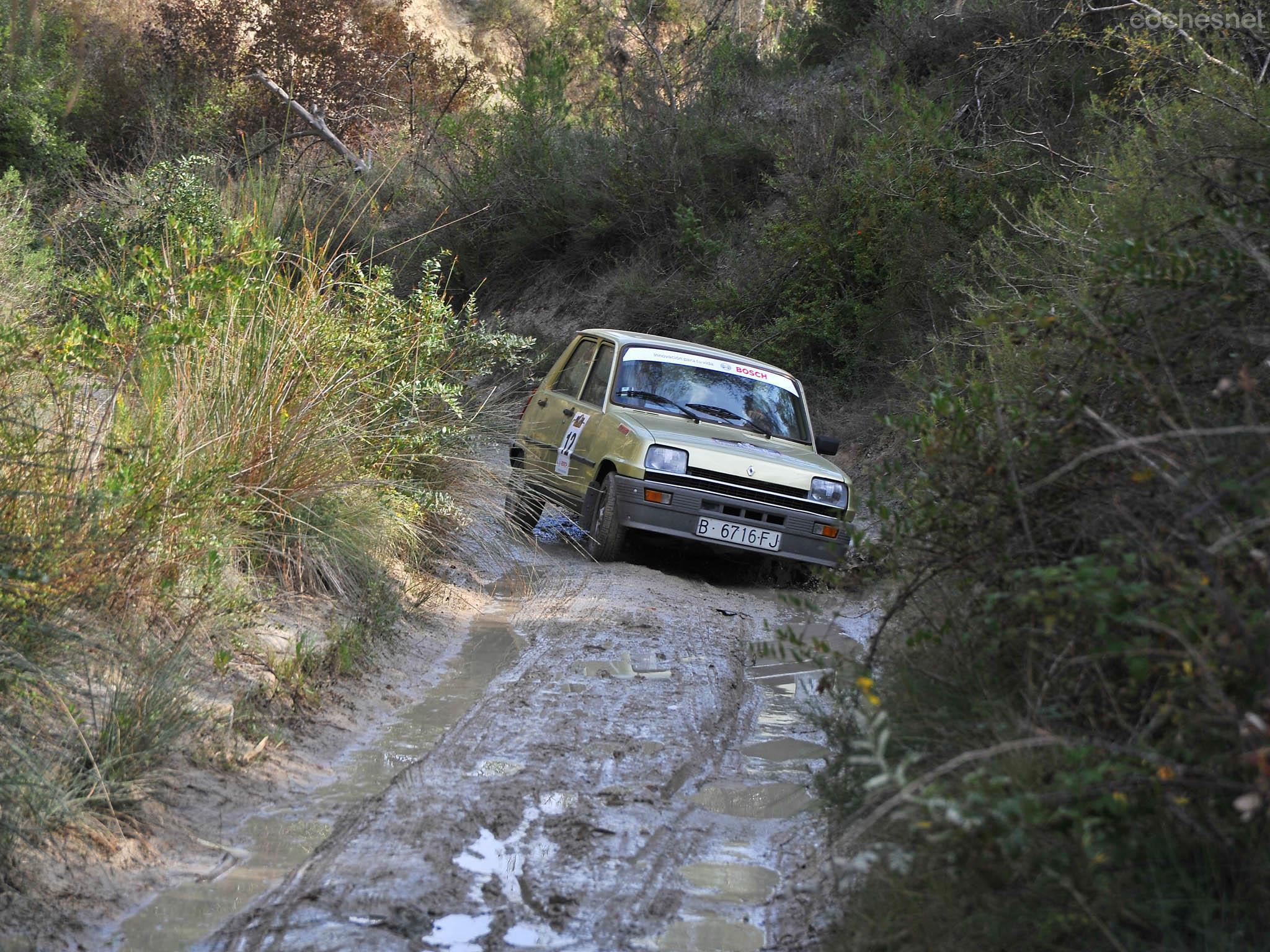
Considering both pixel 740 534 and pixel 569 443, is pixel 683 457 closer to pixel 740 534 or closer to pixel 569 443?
pixel 740 534

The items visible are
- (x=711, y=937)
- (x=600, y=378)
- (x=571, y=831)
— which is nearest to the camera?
(x=711, y=937)

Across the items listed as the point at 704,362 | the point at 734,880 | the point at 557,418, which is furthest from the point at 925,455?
the point at 557,418

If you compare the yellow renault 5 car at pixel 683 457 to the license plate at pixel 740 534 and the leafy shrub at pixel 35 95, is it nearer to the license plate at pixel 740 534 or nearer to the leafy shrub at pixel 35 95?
the license plate at pixel 740 534

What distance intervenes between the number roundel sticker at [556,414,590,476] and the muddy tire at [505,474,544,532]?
43 cm

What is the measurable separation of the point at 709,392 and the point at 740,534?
1.54m

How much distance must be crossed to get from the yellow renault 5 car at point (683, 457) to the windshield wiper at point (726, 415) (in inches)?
0.4

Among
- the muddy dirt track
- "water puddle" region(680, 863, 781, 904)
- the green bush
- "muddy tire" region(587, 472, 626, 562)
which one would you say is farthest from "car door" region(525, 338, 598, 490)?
"water puddle" region(680, 863, 781, 904)

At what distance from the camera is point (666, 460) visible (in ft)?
28.3

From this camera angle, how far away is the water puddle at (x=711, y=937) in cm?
343

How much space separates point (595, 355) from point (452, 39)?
32495mm

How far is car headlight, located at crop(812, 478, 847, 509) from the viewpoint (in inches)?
350

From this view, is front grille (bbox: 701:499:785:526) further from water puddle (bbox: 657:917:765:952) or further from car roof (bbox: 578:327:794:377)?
water puddle (bbox: 657:917:765:952)

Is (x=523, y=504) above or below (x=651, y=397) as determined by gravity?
below

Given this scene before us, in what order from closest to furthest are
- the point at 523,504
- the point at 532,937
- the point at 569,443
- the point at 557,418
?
the point at 532,937
the point at 523,504
the point at 569,443
the point at 557,418
